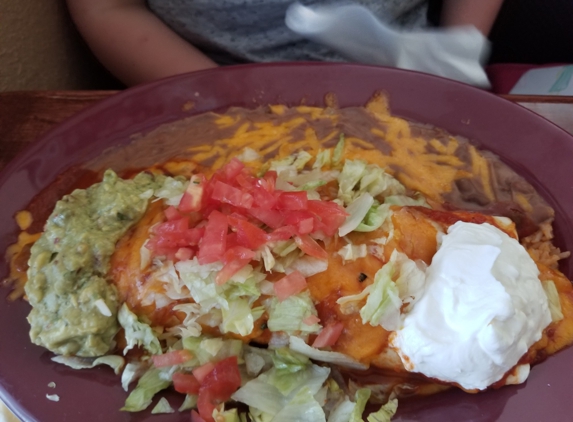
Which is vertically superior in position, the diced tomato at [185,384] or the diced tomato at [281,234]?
the diced tomato at [281,234]

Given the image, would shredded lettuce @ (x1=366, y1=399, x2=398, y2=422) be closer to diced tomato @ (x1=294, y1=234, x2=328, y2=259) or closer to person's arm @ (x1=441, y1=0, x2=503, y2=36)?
diced tomato @ (x1=294, y1=234, x2=328, y2=259)

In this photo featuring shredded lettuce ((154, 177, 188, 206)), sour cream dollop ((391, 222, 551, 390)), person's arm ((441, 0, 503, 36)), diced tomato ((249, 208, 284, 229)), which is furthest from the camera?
person's arm ((441, 0, 503, 36))

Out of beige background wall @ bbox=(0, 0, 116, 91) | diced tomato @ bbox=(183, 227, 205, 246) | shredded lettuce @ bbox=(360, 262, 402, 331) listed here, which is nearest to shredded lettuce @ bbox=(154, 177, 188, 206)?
diced tomato @ bbox=(183, 227, 205, 246)

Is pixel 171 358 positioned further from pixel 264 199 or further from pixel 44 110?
pixel 44 110

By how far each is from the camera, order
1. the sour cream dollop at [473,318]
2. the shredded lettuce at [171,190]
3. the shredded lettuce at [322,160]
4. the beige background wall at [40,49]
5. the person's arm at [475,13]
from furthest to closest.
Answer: the person's arm at [475,13] → the beige background wall at [40,49] → the shredded lettuce at [322,160] → the shredded lettuce at [171,190] → the sour cream dollop at [473,318]

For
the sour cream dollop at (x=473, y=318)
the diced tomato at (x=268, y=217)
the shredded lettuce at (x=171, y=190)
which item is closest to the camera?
the sour cream dollop at (x=473, y=318)

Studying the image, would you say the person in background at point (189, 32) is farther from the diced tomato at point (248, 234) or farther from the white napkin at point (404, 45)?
the diced tomato at point (248, 234)

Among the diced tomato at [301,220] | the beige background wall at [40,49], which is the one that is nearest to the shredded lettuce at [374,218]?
the diced tomato at [301,220]
